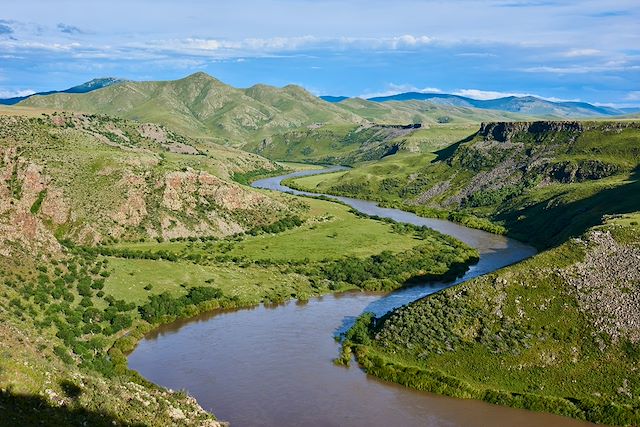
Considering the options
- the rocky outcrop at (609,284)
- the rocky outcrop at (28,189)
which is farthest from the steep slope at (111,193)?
the rocky outcrop at (609,284)

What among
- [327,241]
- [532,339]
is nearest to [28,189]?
[327,241]

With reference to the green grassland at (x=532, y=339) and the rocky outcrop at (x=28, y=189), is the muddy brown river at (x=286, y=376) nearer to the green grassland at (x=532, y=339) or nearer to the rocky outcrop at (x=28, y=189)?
the green grassland at (x=532, y=339)

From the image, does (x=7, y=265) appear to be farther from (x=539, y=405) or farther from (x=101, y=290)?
(x=539, y=405)

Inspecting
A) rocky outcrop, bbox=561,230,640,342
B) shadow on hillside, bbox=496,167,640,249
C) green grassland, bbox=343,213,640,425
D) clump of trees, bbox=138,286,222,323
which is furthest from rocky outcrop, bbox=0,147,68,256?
shadow on hillside, bbox=496,167,640,249

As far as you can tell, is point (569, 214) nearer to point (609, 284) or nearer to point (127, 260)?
point (609, 284)

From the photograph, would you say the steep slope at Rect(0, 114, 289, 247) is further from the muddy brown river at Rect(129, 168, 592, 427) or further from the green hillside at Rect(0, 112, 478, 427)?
the muddy brown river at Rect(129, 168, 592, 427)

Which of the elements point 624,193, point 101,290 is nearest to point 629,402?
point 101,290
